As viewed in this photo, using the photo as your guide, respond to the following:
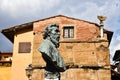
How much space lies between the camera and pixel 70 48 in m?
26.4

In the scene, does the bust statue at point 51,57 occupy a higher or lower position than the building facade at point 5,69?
higher

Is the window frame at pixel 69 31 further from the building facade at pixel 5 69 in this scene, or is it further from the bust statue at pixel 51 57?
the bust statue at pixel 51 57

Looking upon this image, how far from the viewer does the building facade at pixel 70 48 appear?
84.0ft

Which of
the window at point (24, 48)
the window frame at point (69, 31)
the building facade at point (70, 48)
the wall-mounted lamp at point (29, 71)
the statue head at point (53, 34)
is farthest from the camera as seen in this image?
the window at point (24, 48)

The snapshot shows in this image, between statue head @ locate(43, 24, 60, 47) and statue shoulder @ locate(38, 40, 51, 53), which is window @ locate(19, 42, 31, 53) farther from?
statue shoulder @ locate(38, 40, 51, 53)

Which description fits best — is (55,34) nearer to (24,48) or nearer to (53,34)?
(53,34)

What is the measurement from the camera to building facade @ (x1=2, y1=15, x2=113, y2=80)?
25609mm

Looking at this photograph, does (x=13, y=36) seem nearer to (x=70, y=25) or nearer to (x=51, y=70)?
(x=70, y=25)

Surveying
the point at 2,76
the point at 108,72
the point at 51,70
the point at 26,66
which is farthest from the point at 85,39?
the point at 51,70

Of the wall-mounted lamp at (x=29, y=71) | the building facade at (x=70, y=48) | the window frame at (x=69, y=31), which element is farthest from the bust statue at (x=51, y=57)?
the window frame at (x=69, y=31)

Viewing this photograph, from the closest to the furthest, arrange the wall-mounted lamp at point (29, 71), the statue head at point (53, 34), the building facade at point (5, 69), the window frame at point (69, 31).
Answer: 1. the statue head at point (53, 34)
2. the wall-mounted lamp at point (29, 71)
3. the window frame at point (69, 31)
4. the building facade at point (5, 69)

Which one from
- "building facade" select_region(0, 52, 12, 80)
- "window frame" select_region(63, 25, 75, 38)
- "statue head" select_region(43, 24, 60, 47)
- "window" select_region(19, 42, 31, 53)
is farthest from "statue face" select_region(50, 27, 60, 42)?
"building facade" select_region(0, 52, 12, 80)

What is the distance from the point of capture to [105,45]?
26234 mm

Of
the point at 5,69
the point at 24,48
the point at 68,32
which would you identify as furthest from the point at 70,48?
the point at 5,69
